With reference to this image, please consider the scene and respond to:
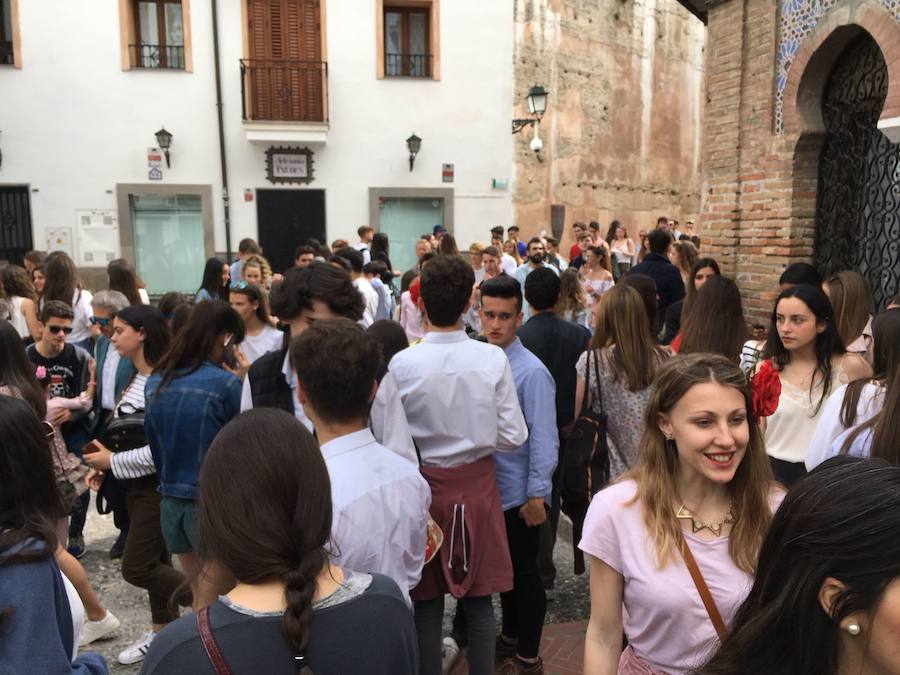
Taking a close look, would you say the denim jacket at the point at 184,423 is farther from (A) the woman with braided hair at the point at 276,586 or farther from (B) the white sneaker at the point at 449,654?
(A) the woman with braided hair at the point at 276,586

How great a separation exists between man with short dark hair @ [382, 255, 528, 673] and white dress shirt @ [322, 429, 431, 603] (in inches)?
27.8

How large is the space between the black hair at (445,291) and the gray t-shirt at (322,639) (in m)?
1.74

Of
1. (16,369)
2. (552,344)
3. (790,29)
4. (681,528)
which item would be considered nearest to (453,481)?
(681,528)

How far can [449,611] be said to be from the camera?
4.81 meters

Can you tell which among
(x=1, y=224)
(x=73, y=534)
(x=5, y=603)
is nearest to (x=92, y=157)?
(x=1, y=224)

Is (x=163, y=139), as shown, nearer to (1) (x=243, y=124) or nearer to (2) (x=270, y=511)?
(1) (x=243, y=124)

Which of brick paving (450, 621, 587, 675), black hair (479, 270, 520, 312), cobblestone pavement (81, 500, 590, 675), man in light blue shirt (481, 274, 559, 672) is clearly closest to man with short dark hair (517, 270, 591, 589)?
cobblestone pavement (81, 500, 590, 675)

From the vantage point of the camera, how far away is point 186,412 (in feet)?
12.0

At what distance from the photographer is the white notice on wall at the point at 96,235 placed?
16.8 m

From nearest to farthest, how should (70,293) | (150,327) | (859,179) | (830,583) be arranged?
(830,583) < (150,327) < (70,293) < (859,179)

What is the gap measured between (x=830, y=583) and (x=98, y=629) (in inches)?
165

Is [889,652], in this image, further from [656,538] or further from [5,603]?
[5,603]

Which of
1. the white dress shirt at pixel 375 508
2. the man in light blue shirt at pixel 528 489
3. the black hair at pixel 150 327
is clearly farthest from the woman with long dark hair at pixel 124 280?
the white dress shirt at pixel 375 508

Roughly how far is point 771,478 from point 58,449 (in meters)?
4.00
